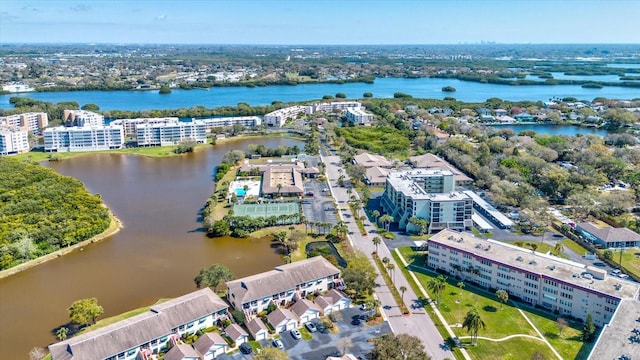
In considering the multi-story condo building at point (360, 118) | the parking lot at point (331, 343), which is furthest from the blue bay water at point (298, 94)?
the parking lot at point (331, 343)

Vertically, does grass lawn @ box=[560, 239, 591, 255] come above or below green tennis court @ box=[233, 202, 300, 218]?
below

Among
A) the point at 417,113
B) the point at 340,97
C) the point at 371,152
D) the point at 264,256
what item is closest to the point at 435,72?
the point at 340,97

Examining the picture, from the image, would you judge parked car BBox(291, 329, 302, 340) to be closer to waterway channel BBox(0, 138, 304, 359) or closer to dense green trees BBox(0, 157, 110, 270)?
waterway channel BBox(0, 138, 304, 359)

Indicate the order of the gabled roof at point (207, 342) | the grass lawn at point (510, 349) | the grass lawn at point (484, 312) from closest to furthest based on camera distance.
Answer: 1. the gabled roof at point (207, 342)
2. the grass lawn at point (510, 349)
3. the grass lawn at point (484, 312)

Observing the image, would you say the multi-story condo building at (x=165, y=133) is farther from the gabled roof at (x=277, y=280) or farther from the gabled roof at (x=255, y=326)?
the gabled roof at (x=255, y=326)

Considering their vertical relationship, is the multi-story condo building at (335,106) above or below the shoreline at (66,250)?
above

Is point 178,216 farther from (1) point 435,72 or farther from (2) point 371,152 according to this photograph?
(1) point 435,72

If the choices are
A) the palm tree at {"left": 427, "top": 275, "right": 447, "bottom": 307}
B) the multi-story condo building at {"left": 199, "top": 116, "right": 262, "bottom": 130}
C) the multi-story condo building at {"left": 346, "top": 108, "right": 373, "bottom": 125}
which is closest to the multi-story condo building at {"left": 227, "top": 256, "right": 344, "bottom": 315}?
the palm tree at {"left": 427, "top": 275, "right": 447, "bottom": 307}
